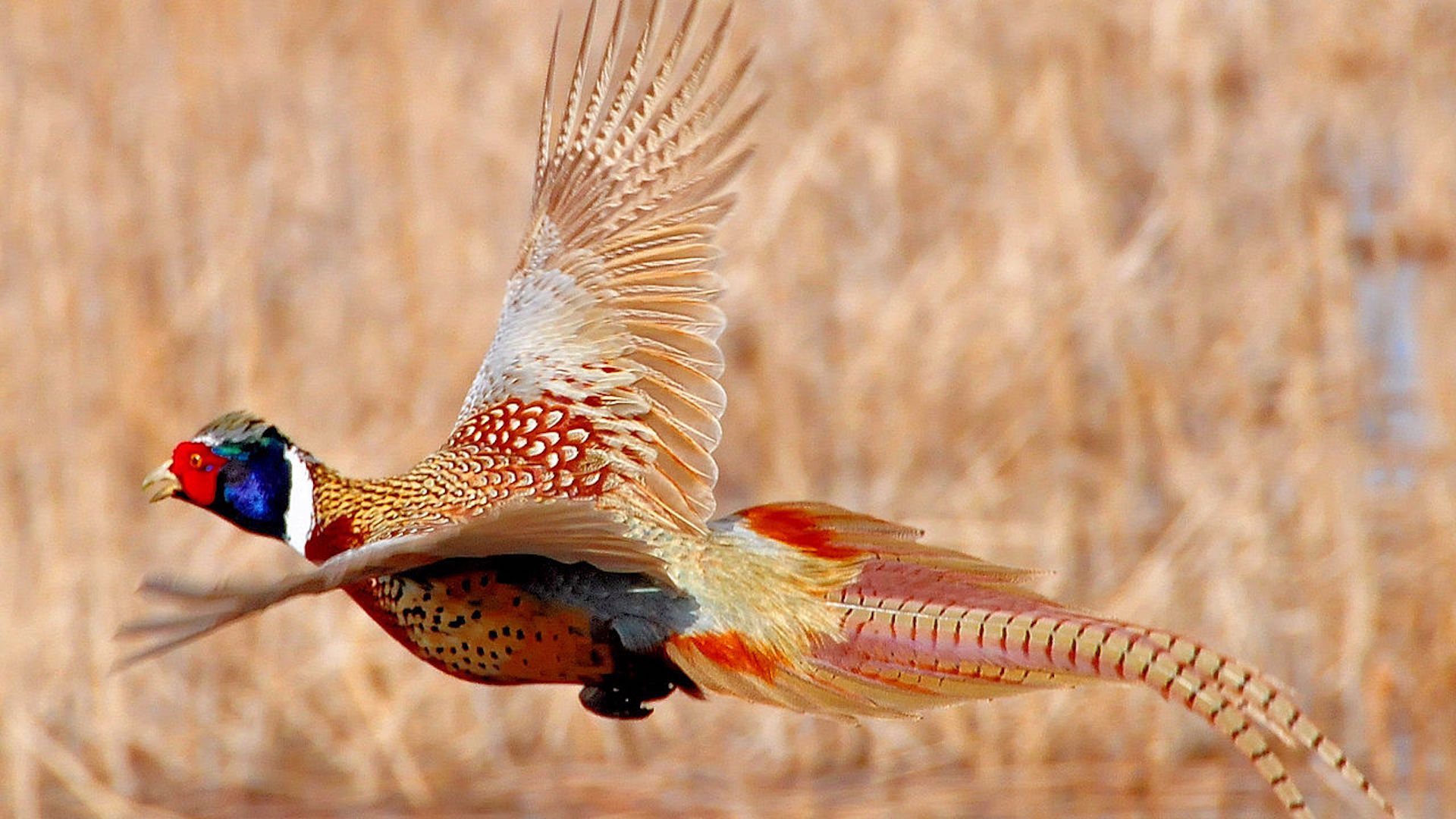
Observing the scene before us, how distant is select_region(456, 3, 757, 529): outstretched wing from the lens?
318cm

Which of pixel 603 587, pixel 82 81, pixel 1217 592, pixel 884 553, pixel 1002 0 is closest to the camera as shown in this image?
pixel 603 587

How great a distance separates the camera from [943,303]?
7.15 meters

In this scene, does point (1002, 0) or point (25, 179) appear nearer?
point (25, 179)

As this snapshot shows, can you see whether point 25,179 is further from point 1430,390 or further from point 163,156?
point 1430,390

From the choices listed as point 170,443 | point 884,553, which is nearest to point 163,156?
point 170,443

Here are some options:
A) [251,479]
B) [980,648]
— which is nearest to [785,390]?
[251,479]

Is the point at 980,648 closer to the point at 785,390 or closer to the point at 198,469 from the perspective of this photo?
the point at 198,469

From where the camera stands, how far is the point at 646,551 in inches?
105

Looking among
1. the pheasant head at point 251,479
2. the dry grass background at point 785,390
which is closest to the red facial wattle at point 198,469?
the pheasant head at point 251,479

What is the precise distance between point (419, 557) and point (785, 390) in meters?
4.64

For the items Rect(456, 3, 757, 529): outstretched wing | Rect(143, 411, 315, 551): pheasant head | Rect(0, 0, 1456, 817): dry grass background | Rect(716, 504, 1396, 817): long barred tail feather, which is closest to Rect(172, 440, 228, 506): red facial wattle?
Rect(143, 411, 315, 551): pheasant head

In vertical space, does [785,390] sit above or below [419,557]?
above

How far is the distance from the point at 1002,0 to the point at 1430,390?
82.2 inches

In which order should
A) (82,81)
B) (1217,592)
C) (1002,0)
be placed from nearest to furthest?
(1217,592), (82,81), (1002,0)
